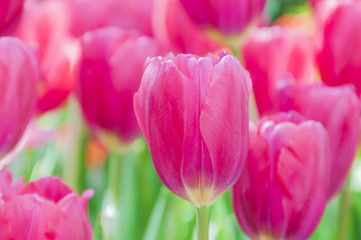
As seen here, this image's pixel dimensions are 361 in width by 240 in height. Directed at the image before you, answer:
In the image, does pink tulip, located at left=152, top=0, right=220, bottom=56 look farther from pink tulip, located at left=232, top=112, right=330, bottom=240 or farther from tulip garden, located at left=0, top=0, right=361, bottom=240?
pink tulip, located at left=232, top=112, right=330, bottom=240

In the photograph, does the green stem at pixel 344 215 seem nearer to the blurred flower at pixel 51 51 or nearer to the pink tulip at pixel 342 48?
the pink tulip at pixel 342 48

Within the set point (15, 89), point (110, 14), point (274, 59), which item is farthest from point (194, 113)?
point (110, 14)

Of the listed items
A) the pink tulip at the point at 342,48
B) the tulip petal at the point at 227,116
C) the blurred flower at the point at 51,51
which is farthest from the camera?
the blurred flower at the point at 51,51

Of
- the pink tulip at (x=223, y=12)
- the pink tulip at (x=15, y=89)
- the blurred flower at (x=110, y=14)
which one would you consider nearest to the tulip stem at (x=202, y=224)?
the pink tulip at (x=15, y=89)

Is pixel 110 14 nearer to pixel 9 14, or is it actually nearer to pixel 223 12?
pixel 223 12

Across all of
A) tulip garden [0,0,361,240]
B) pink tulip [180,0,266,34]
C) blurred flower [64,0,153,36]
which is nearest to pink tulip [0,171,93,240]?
tulip garden [0,0,361,240]

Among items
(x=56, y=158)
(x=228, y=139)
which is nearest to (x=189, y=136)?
(x=228, y=139)

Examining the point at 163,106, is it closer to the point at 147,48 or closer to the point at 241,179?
the point at 241,179
